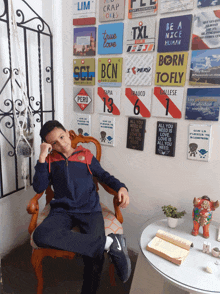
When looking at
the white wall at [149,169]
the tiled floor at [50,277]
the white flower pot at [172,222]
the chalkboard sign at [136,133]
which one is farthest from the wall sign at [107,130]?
the tiled floor at [50,277]

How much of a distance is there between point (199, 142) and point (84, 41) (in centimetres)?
116

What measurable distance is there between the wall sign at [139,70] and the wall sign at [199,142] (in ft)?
1.49

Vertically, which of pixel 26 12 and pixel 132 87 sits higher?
pixel 26 12

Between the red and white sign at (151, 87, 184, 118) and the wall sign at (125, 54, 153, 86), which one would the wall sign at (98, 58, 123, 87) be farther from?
the red and white sign at (151, 87, 184, 118)

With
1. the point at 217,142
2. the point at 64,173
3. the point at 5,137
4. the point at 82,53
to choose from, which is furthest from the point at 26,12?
the point at 217,142

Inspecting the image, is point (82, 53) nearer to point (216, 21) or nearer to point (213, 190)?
point (216, 21)

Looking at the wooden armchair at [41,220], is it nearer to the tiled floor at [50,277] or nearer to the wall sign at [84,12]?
the tiled floor at [50,277]

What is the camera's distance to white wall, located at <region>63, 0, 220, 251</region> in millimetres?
1495

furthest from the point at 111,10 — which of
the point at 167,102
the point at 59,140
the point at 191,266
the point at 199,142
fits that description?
the point at 191,266

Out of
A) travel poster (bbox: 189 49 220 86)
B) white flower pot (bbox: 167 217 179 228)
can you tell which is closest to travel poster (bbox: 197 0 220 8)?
travel poster (bbox: 189 49 220 86)

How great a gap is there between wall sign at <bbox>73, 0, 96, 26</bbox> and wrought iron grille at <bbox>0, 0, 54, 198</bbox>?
0.85 ft

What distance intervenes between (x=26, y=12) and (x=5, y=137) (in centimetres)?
96

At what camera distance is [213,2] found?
1.30 m

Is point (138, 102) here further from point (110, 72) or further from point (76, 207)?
point (76, 207)
